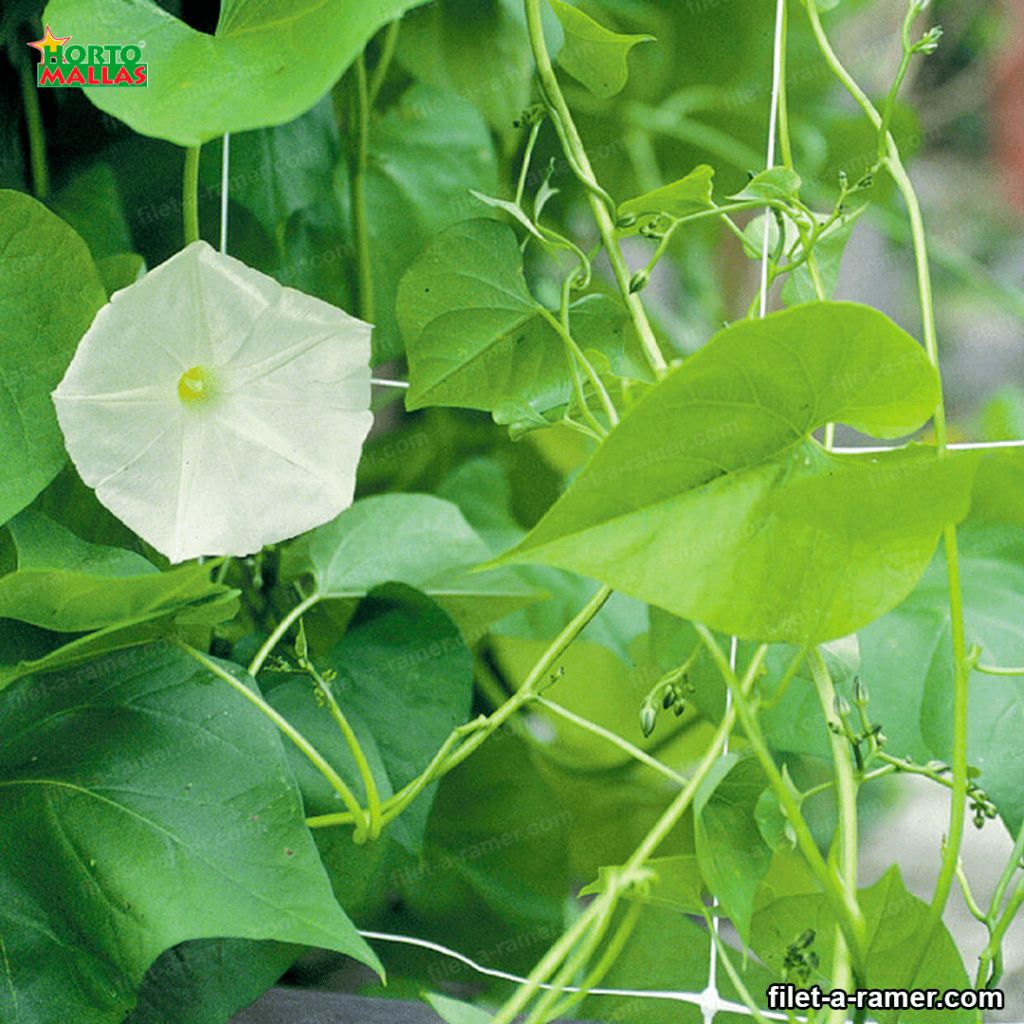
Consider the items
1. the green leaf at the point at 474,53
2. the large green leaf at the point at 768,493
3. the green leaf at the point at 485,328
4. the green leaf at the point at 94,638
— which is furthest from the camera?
the green leaf at the point at 474,53

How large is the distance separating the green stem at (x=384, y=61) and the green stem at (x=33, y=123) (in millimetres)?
188

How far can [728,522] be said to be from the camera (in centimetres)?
31

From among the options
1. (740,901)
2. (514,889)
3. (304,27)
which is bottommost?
(514,889)

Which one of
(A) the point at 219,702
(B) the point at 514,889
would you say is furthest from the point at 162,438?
(B) the point at 514,889

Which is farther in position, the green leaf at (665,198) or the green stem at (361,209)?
the green stem at (361,209)

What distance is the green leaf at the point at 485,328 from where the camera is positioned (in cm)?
49

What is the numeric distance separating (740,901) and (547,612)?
257 mm

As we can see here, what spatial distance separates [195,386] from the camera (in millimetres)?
455

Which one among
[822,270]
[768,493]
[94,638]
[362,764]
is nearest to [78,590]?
[94,638]

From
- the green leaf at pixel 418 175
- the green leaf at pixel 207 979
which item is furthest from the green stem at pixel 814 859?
the green leaf at pixel 418 175

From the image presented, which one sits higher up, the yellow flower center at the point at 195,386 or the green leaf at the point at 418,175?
the green leaf at the point at 418,175

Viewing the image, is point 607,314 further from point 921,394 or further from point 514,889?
point 514,889

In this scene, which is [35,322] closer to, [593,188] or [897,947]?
[593,188]

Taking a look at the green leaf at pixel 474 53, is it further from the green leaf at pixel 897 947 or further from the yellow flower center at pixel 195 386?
the green leaf at pixel 897 947
